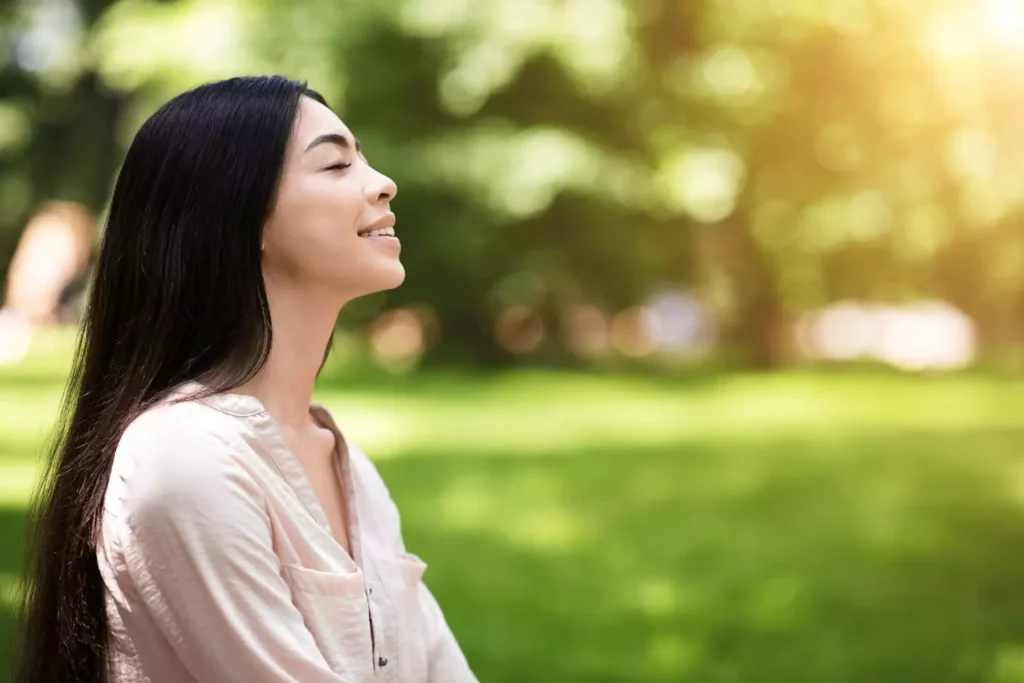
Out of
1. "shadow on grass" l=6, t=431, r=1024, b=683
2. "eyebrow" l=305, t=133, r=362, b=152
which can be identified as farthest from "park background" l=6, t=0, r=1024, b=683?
"eyebrow" l=305, t=133, r=362, b=152

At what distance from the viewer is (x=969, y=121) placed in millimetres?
8625

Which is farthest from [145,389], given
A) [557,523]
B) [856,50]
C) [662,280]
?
[662,280]

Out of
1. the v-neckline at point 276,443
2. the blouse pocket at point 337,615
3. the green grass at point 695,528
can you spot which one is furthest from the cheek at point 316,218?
the green grass at point 695,528

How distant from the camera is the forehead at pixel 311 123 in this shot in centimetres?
98

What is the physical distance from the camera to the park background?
3297 mm

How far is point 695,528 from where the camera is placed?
4.02 meters

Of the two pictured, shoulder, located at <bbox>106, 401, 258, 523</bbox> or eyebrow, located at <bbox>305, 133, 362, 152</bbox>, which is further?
eyebrow, located at <bbox>305, 133, 362, 152</bbox>

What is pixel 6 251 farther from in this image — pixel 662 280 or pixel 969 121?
pixel 969 121

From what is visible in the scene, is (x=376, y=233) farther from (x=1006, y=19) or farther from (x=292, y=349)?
(x=1006, y=19)

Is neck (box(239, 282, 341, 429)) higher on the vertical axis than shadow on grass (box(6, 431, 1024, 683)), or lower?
higher

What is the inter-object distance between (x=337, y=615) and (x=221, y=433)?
0.18 metres

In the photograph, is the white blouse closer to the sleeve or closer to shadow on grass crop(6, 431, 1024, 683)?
the sleeve

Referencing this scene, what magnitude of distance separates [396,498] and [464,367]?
421 centimetres

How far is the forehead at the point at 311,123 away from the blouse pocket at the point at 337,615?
0.37 m
